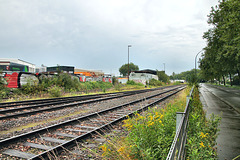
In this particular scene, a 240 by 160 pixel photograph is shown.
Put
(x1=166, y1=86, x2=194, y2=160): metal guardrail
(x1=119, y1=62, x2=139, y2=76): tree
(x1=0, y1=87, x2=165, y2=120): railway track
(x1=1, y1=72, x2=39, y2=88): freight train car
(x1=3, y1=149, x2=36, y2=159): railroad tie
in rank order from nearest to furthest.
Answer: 1. (x1=166, y1=86, x2=194, y2=160): metal guardrail
2. (x1=3, y1=149, x2=36, y2=159): railroad tie
3. (x1=0, y1=87, x2=165, y2=120): railway track
4. (x1=1, y1=72, x2=39, y2=88): freight train car
5. (x1=119, y1=62, x2=139, y2=76): tree

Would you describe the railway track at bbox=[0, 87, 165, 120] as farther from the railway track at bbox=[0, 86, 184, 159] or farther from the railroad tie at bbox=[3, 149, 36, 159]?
the railroad tie at bbox=[3, 149, 36, 159]

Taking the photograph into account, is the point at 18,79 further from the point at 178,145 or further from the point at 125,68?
the point at 125,68

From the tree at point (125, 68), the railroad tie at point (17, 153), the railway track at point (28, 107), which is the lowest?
the railroad tie at point (17, 153)

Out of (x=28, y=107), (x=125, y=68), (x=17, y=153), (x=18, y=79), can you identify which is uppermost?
(x=125, y=68)

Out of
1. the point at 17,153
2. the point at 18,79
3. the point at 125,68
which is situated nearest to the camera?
the point at 17,153

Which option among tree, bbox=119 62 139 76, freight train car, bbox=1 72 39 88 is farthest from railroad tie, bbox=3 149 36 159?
tree, bbox=119 62 139 76

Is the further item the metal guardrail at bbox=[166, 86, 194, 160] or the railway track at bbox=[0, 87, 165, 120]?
the railway track at bbox=[0, 87, 165, 120]

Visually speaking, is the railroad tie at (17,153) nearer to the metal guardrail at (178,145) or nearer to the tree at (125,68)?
the metal guardrail at (178,145)

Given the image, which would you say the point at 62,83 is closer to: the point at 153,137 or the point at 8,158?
the point at 8,158

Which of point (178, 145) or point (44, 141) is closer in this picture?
point (178, 145)

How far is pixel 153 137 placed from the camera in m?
3.45

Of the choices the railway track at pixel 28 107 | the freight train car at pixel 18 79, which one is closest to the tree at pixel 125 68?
the freight train car at pixel 18 79

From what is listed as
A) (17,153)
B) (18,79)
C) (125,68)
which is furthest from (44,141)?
(125,68)

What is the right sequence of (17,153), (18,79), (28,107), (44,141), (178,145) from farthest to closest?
1. (18,79)
2. (28,107)
3. (44,141)
4. (17,153)
5. (178,145)
